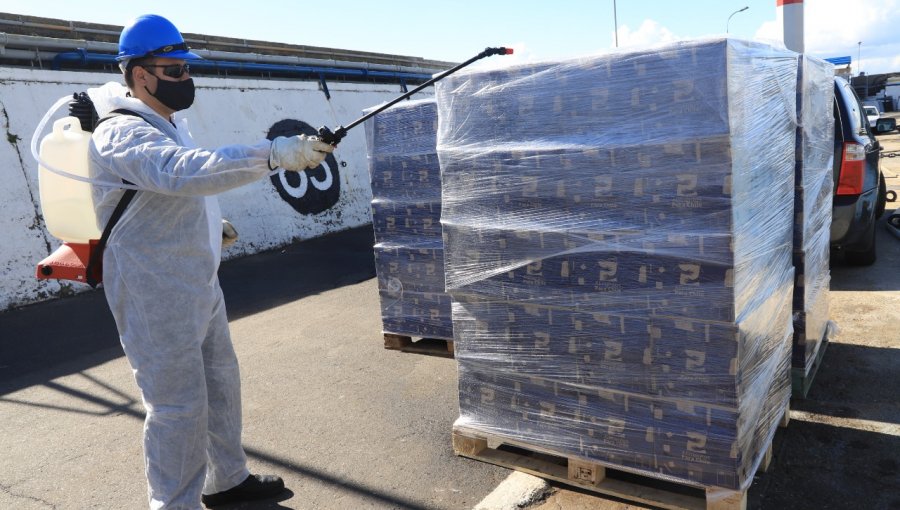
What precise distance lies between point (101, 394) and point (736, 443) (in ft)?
14.2

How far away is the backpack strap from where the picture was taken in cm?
269

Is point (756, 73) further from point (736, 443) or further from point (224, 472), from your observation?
point (224, 472)

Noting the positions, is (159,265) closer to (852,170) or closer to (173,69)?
(173,69)

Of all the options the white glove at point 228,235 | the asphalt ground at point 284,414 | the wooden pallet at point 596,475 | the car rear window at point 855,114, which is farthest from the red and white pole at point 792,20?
the white glove at point 228,235

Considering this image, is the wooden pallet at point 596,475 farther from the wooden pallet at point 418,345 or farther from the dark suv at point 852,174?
the dark suv at point 852,174

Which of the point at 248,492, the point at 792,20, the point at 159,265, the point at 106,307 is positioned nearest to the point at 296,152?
the point at 159,265

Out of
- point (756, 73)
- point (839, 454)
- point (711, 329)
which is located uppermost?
point (756, 73)

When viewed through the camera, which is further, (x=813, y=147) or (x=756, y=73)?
(x=813, y=147)

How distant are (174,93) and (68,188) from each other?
0.62m

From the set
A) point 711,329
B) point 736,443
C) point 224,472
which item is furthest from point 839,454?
point 224,472

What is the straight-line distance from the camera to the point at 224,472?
126 inches

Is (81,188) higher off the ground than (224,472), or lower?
higher

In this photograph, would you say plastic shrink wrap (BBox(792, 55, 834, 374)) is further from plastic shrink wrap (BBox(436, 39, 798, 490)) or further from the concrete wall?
the concrete wall

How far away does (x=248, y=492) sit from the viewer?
3244 mm
